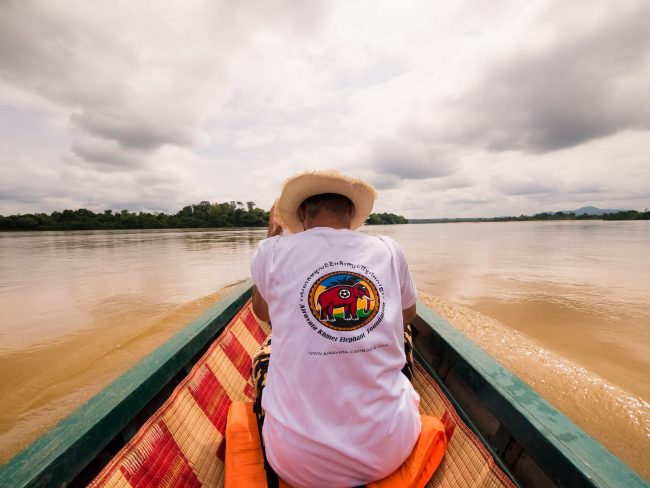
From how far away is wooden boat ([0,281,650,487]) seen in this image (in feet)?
3.50

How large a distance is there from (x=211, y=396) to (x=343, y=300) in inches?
50.5

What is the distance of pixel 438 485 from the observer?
4.17ft

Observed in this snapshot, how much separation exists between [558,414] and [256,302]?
1401mm

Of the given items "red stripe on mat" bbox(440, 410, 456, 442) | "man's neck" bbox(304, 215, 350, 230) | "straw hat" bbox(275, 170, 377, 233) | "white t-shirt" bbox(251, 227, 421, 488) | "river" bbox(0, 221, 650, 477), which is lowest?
"river" bbox(0, 221, 650, 477)

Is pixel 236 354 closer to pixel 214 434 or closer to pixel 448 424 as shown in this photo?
pixel 214 434

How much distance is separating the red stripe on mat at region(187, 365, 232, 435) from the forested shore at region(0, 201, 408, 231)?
171 ft

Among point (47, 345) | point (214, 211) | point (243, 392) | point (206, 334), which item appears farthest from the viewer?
point (214, 211)

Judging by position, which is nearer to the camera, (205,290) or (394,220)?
(205,290)

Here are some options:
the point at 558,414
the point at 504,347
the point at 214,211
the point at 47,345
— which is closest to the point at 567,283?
the point at 504,347

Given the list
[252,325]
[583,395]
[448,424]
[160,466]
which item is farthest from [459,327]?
[160,466]

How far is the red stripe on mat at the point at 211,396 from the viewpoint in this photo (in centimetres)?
170

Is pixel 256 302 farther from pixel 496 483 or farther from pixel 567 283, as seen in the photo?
pixel 567 283

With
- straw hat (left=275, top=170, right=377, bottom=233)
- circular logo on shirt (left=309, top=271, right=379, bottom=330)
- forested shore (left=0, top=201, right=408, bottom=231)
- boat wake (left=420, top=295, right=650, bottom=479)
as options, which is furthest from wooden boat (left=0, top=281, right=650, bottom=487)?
forested shore (left=0, top=201, right=408, bottom=231)

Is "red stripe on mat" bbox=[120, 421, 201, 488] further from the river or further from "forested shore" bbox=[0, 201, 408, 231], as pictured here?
"forested shore" bbox=[0, 201, 408, 231]
